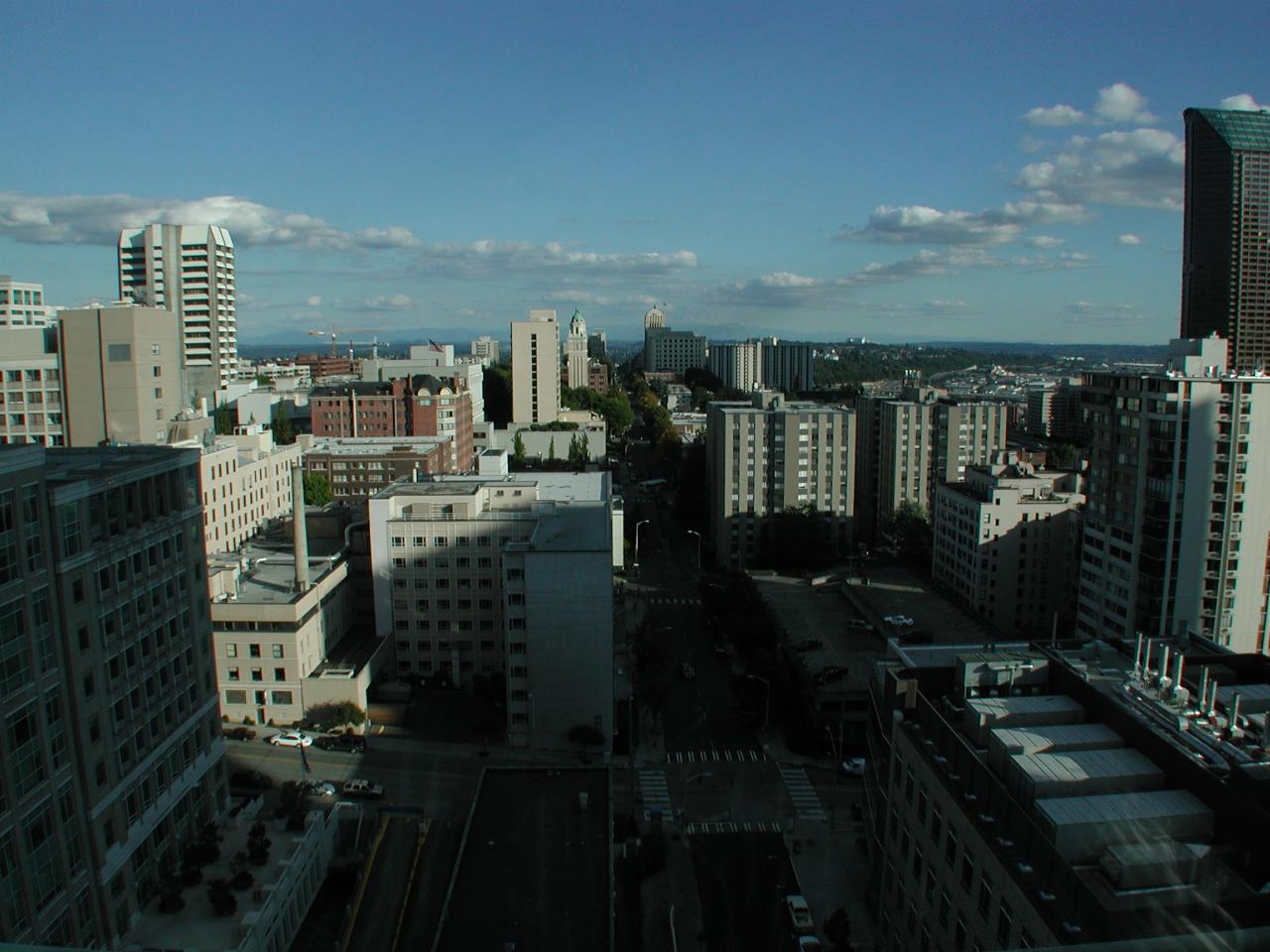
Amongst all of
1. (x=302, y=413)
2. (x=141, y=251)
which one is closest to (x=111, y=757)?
(x=302, y=413)

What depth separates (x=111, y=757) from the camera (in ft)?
38.4

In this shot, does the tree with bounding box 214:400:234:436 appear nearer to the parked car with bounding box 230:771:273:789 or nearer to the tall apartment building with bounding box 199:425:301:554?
the tall apartment building with bounding box 199:425:301:554

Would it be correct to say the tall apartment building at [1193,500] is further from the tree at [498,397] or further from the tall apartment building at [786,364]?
the tall apartment building at [786,364]

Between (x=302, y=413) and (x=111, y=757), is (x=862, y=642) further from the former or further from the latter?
(x=302, y=413)

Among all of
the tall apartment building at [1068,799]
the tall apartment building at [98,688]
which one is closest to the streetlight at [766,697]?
the tall apartment building at [1068,799]

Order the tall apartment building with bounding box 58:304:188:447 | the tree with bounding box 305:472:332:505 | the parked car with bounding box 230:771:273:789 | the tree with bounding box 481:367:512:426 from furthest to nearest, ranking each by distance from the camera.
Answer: the tree with bounding box 481:367:512:426
the tree with bounding box 305:472:332:505
the tall apartment building with bounding box 58:304:188:447
the parked car with bounding box 230:771:273:789

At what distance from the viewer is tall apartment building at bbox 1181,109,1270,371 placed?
5719 centimetres

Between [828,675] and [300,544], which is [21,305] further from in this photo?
[828,675]

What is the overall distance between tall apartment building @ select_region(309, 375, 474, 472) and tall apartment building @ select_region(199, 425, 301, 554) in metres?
9.32

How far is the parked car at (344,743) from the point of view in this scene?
19.1m

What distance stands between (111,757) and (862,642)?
1823 cm

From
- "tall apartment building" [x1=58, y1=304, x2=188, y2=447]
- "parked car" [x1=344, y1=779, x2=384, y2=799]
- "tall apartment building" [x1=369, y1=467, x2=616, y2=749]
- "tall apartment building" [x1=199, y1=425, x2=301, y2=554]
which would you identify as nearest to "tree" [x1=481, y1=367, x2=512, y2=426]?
"tall apartment building" [x1=199, y1=425, x2=301, y2=554]

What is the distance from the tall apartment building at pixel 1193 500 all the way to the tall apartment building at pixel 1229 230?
43.6 metres

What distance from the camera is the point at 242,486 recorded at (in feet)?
101
